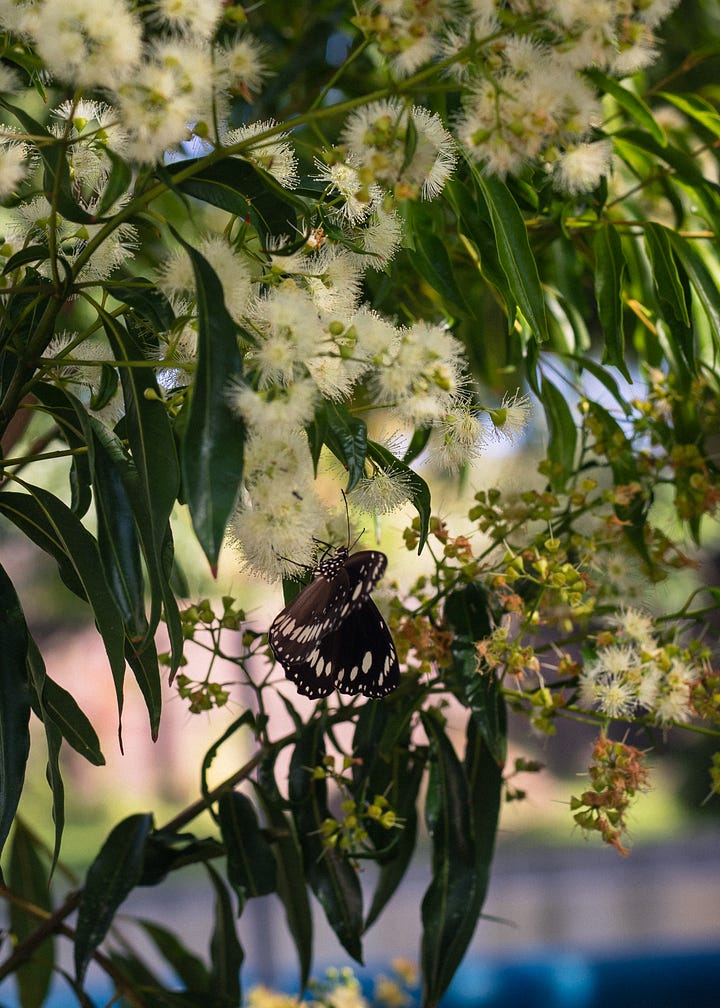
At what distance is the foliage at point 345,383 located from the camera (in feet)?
1.43

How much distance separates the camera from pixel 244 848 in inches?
33.1

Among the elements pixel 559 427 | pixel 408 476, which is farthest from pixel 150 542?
pixel 559 427

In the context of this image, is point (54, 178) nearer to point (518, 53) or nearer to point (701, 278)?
point (518, 53)

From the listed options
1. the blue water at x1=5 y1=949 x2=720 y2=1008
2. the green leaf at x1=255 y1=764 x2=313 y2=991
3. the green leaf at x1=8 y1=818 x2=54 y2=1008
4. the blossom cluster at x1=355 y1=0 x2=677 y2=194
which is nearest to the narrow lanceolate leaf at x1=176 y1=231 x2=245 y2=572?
the blossom cluster at x1=355 y1=0 x2=677 y2=194

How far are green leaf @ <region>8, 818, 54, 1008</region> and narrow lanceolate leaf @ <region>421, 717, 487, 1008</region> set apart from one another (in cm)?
41

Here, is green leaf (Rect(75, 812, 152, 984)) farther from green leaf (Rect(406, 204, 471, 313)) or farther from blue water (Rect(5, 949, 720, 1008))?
blue water (Rect(5, 949, 720, 1008))

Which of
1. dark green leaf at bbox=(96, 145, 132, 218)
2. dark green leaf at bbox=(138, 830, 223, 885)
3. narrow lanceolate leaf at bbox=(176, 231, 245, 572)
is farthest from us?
dark green leaf at bbox=(138, 830, 223, 885)

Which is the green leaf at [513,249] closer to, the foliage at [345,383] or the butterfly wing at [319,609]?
the foliage at [345,383]

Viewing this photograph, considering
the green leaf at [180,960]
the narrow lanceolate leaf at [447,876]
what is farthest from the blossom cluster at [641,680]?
the green leaf at [180,960]

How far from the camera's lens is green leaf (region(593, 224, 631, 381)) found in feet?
2.38

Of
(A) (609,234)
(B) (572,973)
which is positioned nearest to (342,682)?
(A) (609,234)

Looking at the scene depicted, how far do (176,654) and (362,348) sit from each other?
182 millimetres

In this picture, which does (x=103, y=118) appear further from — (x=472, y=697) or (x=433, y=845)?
(x=433, y=845)

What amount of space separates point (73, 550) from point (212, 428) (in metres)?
0.22
